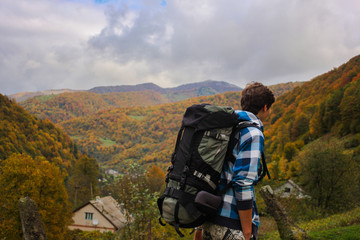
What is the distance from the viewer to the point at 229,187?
80.8 inches

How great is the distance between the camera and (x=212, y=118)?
6.59ft

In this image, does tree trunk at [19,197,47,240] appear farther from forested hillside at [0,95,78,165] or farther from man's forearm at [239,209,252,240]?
forested hillside at [0,95,78,165]

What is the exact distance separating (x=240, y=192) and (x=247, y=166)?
0.21m

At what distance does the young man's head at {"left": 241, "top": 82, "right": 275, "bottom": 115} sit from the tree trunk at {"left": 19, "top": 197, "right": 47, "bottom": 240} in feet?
12.0

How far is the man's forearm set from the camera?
6.24 ft

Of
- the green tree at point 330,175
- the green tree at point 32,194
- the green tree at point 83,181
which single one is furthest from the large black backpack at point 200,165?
the green tree at point 83,181

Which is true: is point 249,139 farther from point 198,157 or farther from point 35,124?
point 35,124

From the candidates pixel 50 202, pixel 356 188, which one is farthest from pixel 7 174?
pixel 356 188

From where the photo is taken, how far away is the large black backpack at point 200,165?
6.35ft

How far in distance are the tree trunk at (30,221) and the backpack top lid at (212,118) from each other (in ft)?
10.6

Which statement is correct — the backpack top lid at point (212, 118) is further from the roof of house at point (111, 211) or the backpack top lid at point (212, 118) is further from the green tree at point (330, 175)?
the green tree at point (330, 175)

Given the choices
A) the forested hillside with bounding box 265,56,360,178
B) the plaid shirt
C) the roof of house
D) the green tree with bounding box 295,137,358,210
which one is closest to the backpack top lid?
the plaid shirt

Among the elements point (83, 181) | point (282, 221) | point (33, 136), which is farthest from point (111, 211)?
point (33, 136)

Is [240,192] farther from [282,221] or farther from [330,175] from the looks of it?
[330,175]
